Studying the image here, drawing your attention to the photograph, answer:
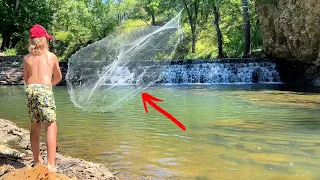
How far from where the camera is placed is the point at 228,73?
26.2m

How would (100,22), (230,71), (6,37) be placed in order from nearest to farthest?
1. (230,71)
2. (6,37)
3. (100,22)

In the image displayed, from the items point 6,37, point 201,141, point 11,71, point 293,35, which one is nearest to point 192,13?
point 293,35

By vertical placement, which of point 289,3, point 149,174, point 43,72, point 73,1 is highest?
point 73,1

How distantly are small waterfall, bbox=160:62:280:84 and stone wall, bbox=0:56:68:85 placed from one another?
9.27 m

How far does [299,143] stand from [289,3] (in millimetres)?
17310

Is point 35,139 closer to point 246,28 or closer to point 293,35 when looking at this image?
point 293,35

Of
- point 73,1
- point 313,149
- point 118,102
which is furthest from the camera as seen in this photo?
point 73,1

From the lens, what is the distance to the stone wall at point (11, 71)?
95.2 feet

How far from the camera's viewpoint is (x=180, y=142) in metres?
7.33

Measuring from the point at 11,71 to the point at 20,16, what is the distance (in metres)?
9.72

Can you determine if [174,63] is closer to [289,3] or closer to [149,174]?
[289,3]

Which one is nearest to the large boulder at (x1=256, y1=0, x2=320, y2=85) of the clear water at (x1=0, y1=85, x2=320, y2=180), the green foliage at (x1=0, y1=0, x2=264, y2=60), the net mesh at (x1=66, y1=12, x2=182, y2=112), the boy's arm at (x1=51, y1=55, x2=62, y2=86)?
the green foliage at (x1=0, y1=0, x2=264, y2=60)

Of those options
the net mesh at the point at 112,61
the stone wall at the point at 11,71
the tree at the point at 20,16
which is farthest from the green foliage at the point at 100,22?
the net mesh at the point at 112,61

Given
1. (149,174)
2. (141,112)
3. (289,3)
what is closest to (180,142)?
(149,174)
